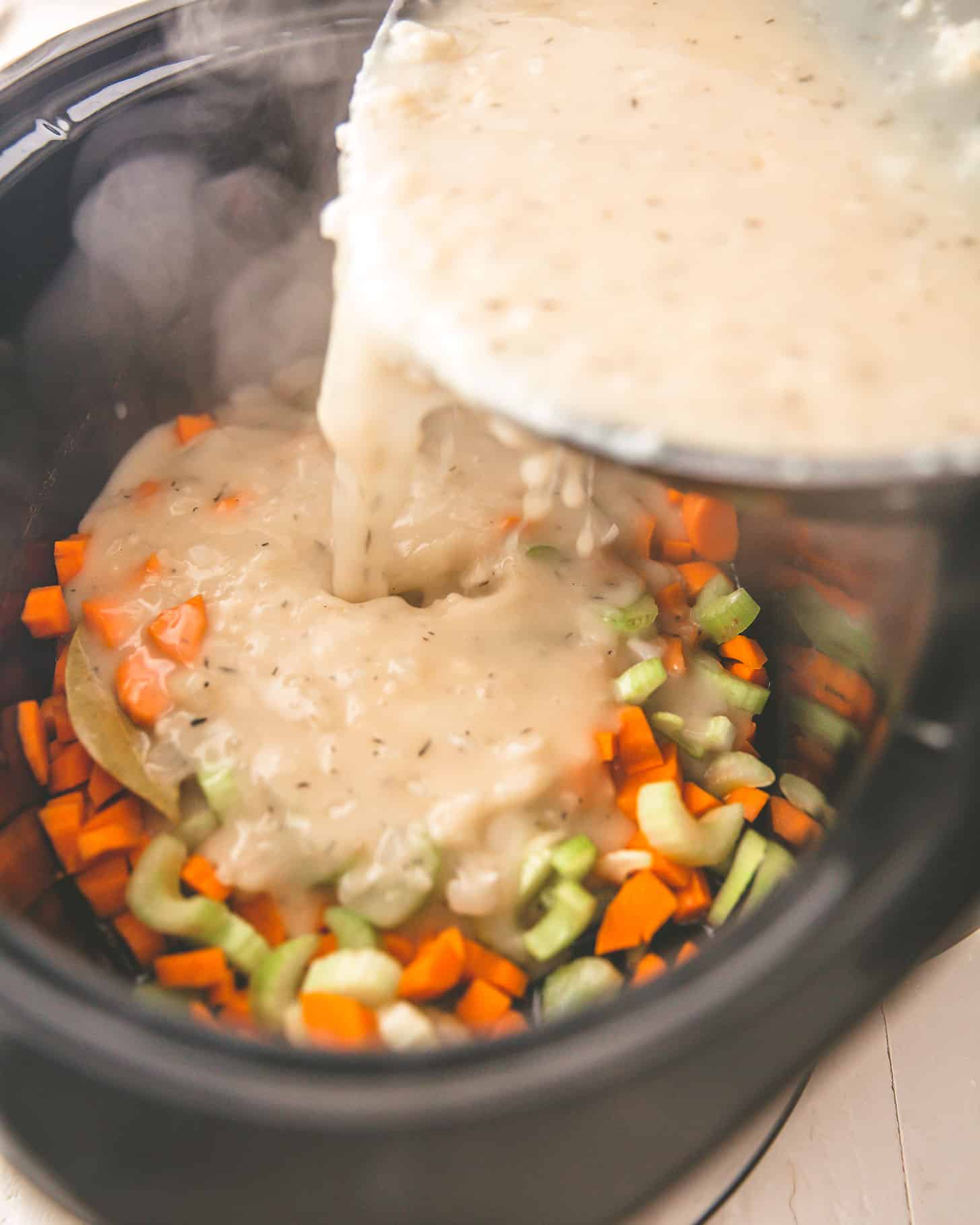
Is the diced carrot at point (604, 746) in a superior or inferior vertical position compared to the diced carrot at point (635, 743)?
superior

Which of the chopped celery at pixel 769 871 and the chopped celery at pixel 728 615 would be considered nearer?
the chopped celery at pixel 769 871

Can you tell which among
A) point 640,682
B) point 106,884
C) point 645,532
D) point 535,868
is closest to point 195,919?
point 106,884

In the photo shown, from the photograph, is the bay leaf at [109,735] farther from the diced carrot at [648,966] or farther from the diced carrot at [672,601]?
the diced carrot at [672,601]

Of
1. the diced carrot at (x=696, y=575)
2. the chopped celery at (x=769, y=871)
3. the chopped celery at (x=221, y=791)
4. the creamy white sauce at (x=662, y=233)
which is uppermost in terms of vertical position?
the creamy white sauce at (x=662, y=233)

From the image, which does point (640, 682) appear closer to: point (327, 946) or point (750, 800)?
point (750, 800)

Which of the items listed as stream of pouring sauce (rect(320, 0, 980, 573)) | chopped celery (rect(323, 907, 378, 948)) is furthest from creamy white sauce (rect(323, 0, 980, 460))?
chopped celery (rect(323, 907, 378, 948))

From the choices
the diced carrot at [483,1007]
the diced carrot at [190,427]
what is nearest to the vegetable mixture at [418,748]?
the diced carrot at [483,1007]

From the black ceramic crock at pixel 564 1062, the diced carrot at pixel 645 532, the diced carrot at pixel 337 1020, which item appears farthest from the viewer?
the diced carrot at pixel 645 532

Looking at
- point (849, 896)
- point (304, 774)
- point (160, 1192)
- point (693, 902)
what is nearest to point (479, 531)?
point (304, 774)
